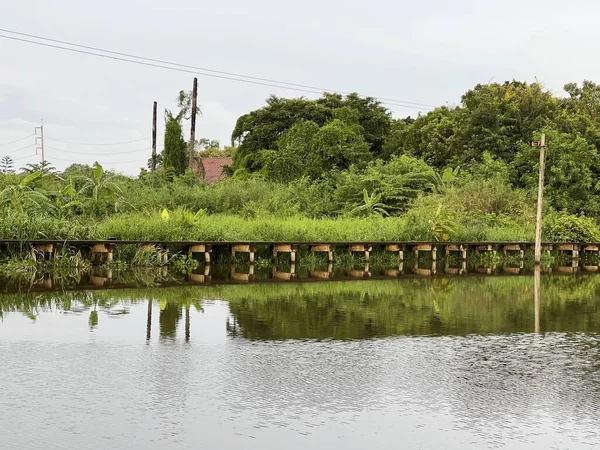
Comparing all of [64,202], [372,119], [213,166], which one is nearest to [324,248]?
[64,202]

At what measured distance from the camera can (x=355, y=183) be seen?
39.6 m

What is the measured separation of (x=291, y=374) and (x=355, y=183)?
1192 inches

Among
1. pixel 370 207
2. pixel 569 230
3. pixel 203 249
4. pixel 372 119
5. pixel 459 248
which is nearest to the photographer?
pixel 203 249

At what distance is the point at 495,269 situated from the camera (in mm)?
29281

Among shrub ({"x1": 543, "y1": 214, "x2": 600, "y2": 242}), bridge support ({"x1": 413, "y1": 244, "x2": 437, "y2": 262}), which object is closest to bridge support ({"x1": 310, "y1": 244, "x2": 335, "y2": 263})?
bridge support ({"x1": 413, "y1": 244, "x2": 437, "y2": 262})

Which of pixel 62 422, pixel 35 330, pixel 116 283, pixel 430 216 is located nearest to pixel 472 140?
pixel 430 216

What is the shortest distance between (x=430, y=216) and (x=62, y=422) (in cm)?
2637

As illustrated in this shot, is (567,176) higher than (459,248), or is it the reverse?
(567,176)

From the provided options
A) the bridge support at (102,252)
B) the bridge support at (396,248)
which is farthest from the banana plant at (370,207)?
the bridge support at (102,252)

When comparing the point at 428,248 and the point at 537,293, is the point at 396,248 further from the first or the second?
the point at 537,293

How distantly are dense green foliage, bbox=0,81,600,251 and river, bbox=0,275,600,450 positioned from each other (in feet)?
35.0

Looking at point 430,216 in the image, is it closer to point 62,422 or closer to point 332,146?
point 332,146

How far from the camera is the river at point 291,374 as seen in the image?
23.9 ft

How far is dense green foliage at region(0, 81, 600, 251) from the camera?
28.1 m
